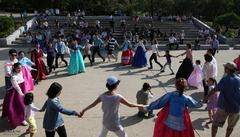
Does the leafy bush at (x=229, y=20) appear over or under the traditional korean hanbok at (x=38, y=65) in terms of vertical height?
over

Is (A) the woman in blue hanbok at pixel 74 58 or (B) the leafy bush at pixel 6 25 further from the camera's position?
(B) the leafy bush at pixel 6 25

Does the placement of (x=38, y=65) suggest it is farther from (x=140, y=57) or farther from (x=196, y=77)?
(x=196, y=77)

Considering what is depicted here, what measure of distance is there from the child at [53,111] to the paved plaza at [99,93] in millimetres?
2005

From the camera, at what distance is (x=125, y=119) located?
1036 cm

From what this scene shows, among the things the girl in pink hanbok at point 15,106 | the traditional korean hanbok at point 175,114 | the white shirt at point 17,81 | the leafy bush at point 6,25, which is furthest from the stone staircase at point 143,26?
the traditional korean hanbok at point 175,114

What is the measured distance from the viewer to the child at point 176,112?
687cm

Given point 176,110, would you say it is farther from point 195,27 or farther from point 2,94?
point 195,27

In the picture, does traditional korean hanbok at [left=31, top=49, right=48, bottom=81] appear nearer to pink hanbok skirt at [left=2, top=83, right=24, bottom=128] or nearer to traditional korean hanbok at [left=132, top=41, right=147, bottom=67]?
traditional korean hanbok at [left=132, top=41, right=147, bottom=67]

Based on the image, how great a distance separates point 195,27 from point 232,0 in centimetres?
796

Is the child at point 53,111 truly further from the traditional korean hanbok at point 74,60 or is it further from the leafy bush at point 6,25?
the leafy bush at point 6,25

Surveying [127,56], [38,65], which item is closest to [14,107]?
[38,65]

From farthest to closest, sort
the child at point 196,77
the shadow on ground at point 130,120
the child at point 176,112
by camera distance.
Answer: the child at point 196,77 → the shadow on ground at point 130,120 → the child at point 176,112

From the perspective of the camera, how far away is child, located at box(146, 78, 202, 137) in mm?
6867

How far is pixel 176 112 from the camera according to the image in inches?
272
